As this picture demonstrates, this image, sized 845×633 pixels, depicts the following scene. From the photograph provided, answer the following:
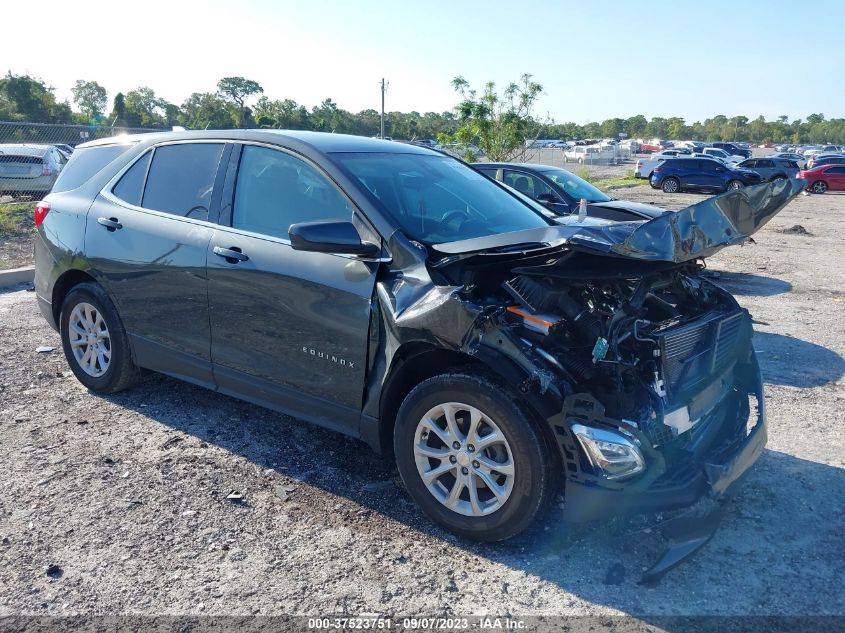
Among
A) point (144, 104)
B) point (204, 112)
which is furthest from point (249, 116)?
point (144, 104)

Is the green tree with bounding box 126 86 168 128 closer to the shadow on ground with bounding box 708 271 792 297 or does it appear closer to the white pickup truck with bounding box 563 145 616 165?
the white pickup truck with bounding box 563 145 616 165

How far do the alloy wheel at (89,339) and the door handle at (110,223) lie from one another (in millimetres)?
598

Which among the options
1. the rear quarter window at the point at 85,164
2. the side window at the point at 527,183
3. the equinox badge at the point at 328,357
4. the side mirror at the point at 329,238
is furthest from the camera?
the side window at the point at 527,183

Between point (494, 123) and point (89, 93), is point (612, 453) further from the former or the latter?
point (89, 93)

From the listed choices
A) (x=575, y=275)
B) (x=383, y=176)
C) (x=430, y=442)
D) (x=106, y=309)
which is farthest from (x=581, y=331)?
(x=106, y=309)

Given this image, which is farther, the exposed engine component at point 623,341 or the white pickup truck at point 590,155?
the white pickup truck at point 590,155

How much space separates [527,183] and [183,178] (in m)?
6.56

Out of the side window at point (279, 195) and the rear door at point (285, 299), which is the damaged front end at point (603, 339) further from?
the side window at point (279, 195)

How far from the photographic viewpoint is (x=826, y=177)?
3180 centimetres

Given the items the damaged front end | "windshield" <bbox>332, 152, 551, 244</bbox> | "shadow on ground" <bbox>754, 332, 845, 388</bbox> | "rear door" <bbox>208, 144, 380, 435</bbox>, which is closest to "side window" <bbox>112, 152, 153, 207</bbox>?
"rear door" <bbox>208, 144, 380, 435</bbox>

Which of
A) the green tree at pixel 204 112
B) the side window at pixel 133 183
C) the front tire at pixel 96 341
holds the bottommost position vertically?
the front tire at pixel 96 341

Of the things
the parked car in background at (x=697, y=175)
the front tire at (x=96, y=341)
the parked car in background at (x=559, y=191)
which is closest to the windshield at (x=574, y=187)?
the parked car in background at (x=559, y=191)

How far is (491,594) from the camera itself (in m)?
2.98

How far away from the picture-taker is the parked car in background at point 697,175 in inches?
1179
